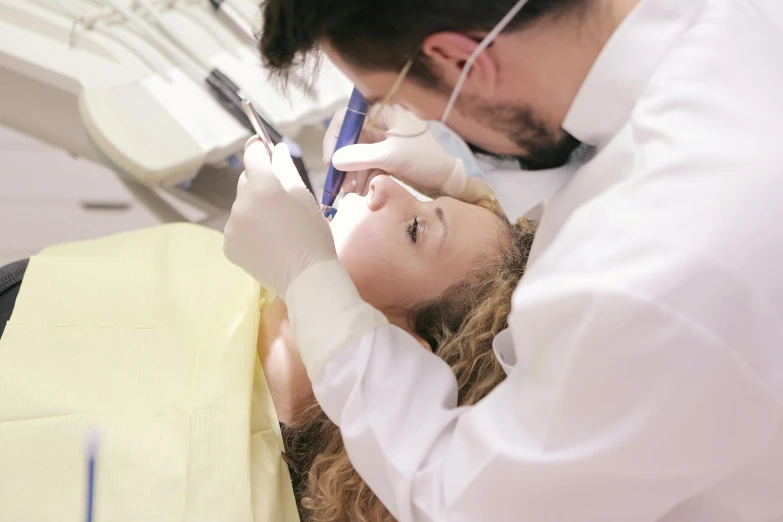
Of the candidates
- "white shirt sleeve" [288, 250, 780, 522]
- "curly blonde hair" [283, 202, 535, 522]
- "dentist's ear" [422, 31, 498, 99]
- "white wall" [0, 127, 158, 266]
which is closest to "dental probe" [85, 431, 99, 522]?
"curly blonde hair" [283, 202, 535, 522]

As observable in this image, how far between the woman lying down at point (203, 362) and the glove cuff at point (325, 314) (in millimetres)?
219

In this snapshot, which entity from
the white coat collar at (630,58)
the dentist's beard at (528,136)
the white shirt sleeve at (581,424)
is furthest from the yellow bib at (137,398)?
the white coat collar at (630,58)

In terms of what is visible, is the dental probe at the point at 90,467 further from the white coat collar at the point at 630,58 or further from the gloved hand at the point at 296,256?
the white coat collar at the point at 630,58

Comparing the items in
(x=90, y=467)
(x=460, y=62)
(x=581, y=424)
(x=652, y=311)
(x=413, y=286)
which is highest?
(x=460, y=62)

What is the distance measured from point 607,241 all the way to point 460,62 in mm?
235

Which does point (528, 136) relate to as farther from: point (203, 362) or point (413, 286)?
point (203, 362)

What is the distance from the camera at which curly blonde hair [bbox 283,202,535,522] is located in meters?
1.12

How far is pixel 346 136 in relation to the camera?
124 centimetres

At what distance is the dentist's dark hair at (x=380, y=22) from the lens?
683 mm

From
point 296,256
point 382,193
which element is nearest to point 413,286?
point 382,193

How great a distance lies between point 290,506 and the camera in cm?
115

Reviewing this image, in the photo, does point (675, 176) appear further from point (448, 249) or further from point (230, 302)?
point (230, 302)

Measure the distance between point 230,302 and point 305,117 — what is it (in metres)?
0.48

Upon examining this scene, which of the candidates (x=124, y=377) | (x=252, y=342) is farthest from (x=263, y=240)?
(x=124, y=377)
